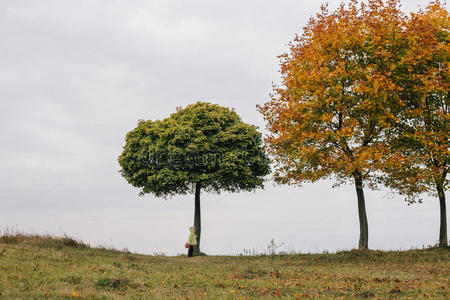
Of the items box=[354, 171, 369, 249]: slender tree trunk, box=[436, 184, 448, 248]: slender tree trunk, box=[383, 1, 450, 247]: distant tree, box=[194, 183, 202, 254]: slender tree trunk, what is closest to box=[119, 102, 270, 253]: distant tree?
box=[194, 183, 202, 254]: slender tree trunk

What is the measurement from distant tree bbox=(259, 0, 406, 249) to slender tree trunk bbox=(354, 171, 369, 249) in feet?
0.22

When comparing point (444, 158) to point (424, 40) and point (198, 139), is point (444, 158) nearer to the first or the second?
point (424, 40)

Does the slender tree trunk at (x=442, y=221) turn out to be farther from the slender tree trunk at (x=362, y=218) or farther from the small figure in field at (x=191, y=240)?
the small figure in field at (x=191, y=240)

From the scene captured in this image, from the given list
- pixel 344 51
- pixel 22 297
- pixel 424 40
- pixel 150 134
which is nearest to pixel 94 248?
pixel 150 134

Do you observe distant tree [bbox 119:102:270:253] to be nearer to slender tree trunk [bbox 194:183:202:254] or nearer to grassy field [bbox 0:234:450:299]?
slender tree trunk [bbox 194:183:202:254]

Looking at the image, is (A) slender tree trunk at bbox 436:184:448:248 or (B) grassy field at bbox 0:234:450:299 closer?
(B) grassy field at bbox 0:234:450:299

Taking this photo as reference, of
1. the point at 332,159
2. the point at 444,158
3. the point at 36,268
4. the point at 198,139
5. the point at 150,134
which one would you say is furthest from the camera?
the point at 150,134

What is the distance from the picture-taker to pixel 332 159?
24734 millimetres

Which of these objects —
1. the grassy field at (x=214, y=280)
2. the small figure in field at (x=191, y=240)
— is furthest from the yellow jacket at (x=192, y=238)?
the grassy field at (x=214, y=280)

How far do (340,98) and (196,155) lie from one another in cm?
1174

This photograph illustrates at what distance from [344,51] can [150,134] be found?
16.5m

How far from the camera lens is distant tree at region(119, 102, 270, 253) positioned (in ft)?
101

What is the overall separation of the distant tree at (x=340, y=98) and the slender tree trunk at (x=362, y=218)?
7 centimetres

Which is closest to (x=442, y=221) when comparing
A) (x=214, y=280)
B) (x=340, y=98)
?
(x=340, y=98)
